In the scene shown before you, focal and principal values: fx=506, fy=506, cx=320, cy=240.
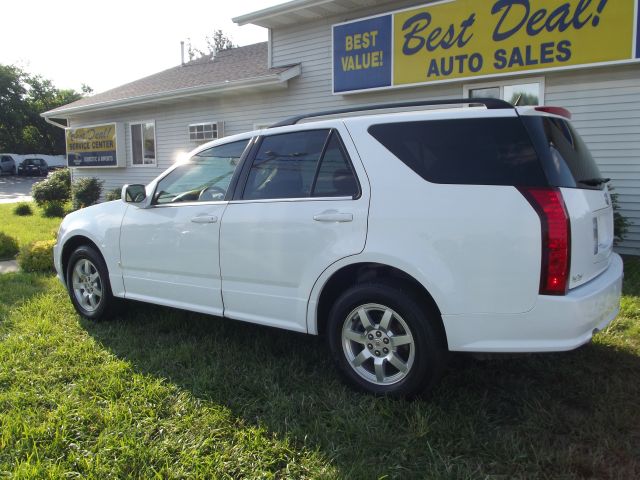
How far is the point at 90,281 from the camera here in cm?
479

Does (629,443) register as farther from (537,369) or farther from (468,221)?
(468,221)

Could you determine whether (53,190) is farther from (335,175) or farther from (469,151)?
(469,151)

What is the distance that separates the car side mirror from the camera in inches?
170

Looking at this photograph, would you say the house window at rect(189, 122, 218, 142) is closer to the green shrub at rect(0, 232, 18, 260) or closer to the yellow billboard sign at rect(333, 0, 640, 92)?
the yellow billboard sign at rect(333, 0, 640, 92)

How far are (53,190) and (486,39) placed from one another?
13.8 metres

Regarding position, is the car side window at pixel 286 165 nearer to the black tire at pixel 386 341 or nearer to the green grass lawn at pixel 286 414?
the black tire at pixel 386 341

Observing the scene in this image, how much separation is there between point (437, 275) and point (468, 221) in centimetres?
34

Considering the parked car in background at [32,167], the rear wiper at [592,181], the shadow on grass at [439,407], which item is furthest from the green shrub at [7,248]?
the parked car in background at [32,167]

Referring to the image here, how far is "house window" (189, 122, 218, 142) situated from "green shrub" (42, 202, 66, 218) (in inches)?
177

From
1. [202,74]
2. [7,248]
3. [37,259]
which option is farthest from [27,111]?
[37,259]

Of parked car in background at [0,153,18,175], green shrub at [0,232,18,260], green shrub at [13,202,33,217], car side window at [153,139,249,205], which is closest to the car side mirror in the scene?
car side window at [153,139,249,205]

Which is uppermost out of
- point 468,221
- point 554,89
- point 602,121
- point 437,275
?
point 554,89

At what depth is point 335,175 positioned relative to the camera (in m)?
3.31

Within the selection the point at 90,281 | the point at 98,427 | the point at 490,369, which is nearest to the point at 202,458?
the point at 98,427
